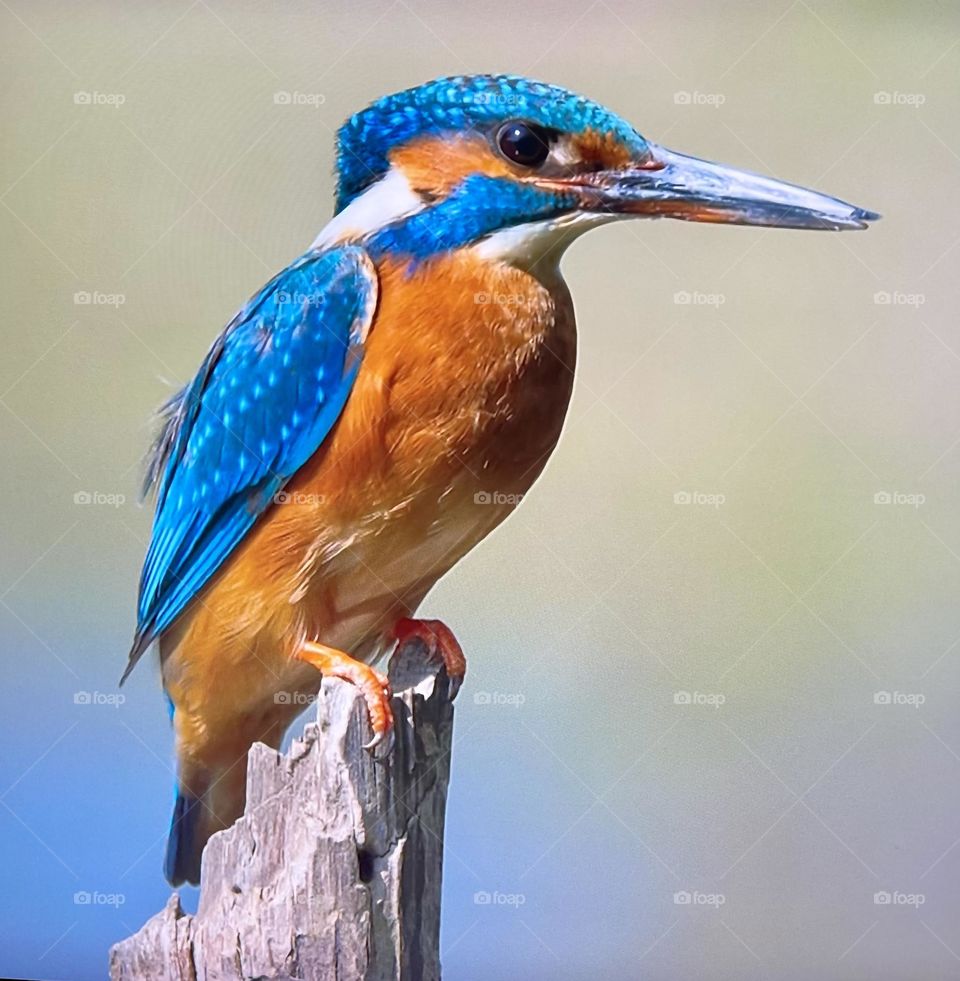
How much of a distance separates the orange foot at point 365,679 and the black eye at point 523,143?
0.74 m

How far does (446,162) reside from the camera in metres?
1.55

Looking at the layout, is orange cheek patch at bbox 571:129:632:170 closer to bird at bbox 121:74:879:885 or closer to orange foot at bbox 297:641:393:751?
bird at bbox 121:74:879:885

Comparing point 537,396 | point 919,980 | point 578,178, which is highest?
point 578,178

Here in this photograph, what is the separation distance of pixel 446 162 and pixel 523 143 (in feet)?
0.37

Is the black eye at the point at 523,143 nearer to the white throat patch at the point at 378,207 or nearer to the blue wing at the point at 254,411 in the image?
the white throat patch at the point at 378,207

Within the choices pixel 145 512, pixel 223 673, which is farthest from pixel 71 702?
pixel 223 673

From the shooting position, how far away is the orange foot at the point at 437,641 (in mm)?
1668

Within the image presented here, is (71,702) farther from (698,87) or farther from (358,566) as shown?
(698,87)

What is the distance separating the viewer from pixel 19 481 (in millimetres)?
2053

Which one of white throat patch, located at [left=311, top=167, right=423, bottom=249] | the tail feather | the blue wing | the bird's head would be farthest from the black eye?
the tail feather

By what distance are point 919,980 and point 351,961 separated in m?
1.30

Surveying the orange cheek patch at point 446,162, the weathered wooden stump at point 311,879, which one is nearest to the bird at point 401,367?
the orange cheek patch at point 446,162

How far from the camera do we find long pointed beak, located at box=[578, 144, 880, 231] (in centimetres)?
154

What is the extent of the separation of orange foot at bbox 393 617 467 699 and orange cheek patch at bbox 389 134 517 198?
656 mm
